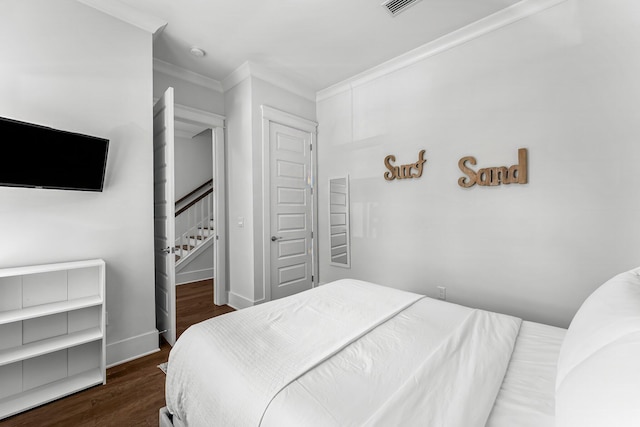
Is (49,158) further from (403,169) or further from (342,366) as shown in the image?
(403,169)

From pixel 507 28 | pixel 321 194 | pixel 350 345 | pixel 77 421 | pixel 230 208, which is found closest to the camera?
pixel 350 345

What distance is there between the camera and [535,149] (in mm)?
2215

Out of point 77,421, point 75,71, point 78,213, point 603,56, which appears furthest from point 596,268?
point 75,71

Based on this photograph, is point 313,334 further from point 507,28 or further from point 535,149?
point 507,28

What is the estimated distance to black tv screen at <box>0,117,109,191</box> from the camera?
164cm

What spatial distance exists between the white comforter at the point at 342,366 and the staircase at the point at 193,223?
3844mm

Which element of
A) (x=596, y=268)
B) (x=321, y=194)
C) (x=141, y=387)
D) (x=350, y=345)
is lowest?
(x=141, y=387)

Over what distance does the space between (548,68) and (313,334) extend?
2.74 m

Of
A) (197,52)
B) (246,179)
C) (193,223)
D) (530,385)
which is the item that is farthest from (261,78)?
(530,385)

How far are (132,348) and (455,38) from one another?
4127mm

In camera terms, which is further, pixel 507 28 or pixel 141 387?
pixel 507 28

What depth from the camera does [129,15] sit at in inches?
88.5

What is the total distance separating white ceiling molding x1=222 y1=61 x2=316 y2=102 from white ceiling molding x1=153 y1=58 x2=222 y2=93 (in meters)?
0.13

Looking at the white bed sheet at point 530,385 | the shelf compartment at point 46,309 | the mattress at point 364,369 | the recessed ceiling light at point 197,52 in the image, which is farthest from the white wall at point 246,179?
the white bed sheet at point 530,385
